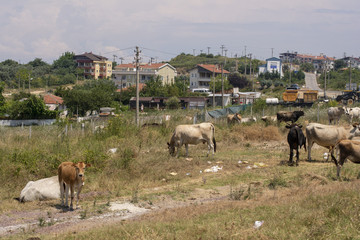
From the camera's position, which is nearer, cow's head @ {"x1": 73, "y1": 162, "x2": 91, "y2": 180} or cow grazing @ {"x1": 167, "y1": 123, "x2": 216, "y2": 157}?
cow's head @ {"x1": 73, "y1": 162, "x2": 91, "y2": 180}

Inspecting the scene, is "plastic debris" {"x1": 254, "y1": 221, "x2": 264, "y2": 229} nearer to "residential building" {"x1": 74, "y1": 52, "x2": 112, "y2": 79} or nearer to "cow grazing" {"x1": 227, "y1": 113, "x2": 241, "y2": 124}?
"cow grazing" {"x1": 227, "y1": 113, "x2": 241, "y2": 124}

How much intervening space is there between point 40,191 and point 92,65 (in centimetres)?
12113

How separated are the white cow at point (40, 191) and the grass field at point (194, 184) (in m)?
0.37

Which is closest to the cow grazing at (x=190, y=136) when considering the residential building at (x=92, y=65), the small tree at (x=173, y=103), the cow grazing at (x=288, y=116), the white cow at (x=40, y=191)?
the white cow at (x=40, y=191)

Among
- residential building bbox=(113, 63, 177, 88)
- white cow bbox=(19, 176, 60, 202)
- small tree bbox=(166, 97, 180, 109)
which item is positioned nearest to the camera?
white cow bbox=(19, 176, 60, 202)

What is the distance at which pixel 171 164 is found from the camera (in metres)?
17.6

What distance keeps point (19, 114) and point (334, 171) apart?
1452 inches

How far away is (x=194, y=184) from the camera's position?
1511cm

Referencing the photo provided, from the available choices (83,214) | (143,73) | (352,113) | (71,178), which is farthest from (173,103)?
(83,214)

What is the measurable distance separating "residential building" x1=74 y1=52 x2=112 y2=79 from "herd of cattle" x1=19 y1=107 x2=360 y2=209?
345 feet

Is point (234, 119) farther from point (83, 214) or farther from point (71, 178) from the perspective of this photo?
point (83, 214)

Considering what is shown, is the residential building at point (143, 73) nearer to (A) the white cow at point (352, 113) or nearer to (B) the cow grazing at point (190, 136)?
(A) the white cow at point (352, 113)

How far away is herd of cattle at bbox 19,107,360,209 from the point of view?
12008mm

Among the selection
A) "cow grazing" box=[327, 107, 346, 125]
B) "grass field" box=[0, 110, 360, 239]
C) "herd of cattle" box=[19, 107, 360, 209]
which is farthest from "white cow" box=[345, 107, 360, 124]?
"grass field" box=[0, 110, 360, 239]
